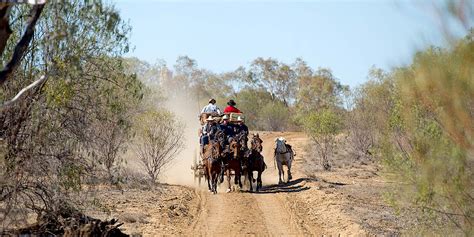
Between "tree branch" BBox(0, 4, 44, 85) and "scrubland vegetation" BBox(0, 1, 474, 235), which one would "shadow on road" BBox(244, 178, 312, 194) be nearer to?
"scrubland vegetation" BBox(0, 1, 474, 235)

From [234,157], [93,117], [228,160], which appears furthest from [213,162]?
[93,117]

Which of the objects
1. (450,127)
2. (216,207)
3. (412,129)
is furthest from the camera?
(216,207)

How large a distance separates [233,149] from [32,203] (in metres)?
13.5

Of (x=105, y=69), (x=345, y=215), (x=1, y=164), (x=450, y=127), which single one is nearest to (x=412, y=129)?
(x=450, y=127)

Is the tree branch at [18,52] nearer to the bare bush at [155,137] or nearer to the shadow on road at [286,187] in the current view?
the shadow on road at [286,187]

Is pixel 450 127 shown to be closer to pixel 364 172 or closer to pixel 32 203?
pixel 32 203

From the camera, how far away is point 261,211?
2280cm

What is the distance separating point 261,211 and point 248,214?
2.83 feet

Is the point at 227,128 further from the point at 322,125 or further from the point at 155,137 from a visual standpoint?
the point at 322,125

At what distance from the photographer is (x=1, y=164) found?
13.8 metres

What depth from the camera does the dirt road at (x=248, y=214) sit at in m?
19.5

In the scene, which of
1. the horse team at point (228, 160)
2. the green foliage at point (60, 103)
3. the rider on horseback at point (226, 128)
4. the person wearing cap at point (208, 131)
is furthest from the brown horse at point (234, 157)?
the green foliage at point (60, 103)

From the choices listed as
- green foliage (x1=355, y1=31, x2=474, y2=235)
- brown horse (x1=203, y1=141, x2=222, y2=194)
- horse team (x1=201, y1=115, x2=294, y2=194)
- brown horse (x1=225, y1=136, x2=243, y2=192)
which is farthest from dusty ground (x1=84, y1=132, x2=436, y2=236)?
green foliage (x1=355, y1=31, x2=474, y2=235)

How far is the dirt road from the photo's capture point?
19.5 m
